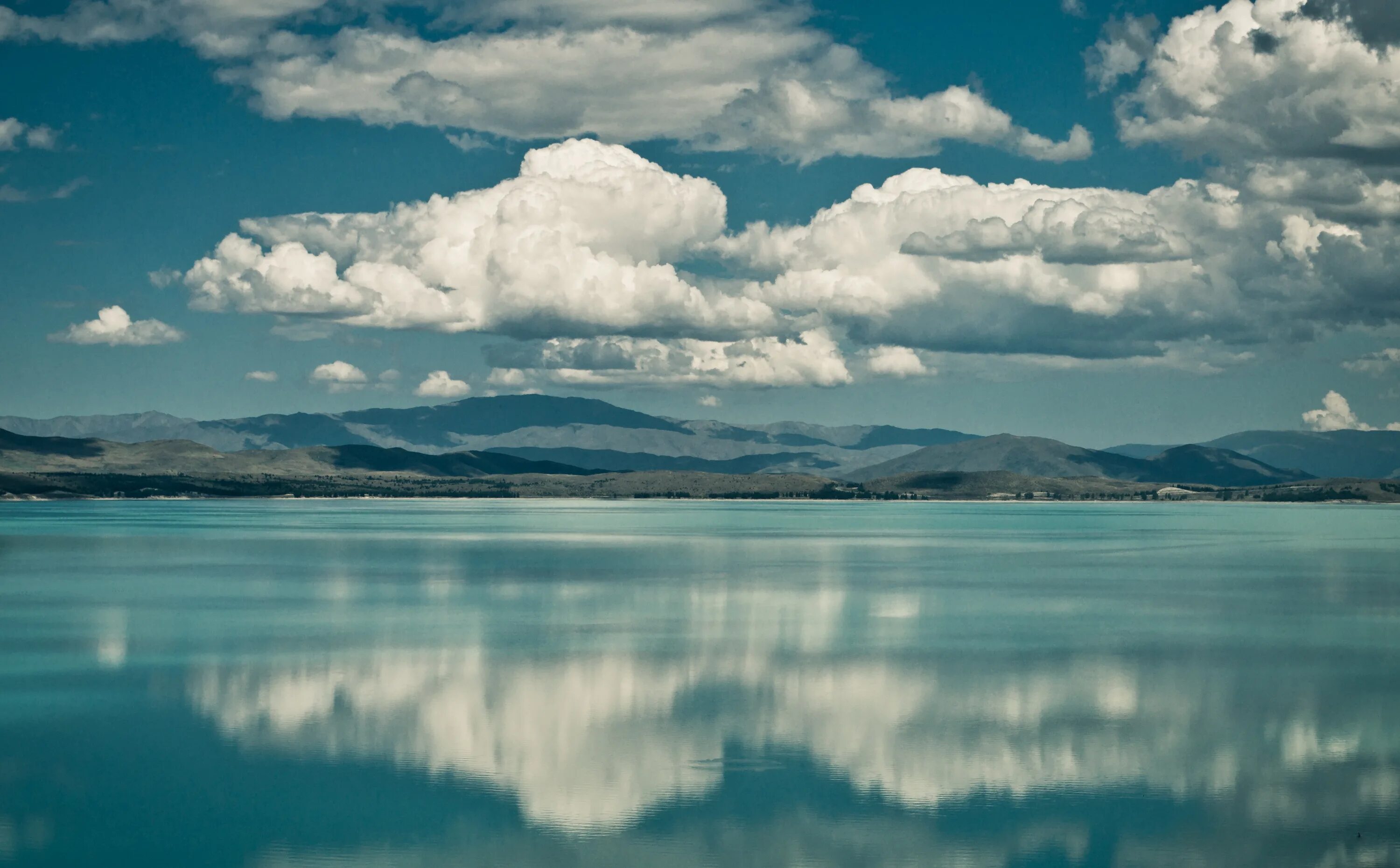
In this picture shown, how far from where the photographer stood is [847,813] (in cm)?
3091

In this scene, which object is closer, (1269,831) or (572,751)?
(1269,831)

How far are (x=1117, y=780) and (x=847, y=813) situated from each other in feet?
25.6

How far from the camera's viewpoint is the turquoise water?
1149 inches

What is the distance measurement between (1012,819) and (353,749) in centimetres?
1799

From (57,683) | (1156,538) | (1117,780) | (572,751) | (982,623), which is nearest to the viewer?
(1117,780)

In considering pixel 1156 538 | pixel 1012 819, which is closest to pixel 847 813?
pixel 1012 819

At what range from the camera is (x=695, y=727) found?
131 ft

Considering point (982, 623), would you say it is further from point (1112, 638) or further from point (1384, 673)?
point (1384, 673)

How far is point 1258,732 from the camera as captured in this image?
39906 millimetres

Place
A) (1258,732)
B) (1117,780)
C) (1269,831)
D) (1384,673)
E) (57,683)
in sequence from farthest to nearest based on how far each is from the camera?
(1384,673) → (57,683) → (1258,732) → (1117,780) → (1269,831)

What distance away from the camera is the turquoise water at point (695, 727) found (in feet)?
95.8

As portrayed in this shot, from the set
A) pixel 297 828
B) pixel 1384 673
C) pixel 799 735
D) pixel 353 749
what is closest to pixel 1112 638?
pixel 1384 673

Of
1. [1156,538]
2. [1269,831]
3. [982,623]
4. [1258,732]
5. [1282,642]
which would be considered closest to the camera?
[1269,831]

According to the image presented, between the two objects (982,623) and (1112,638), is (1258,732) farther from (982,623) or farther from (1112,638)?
(982,623)
